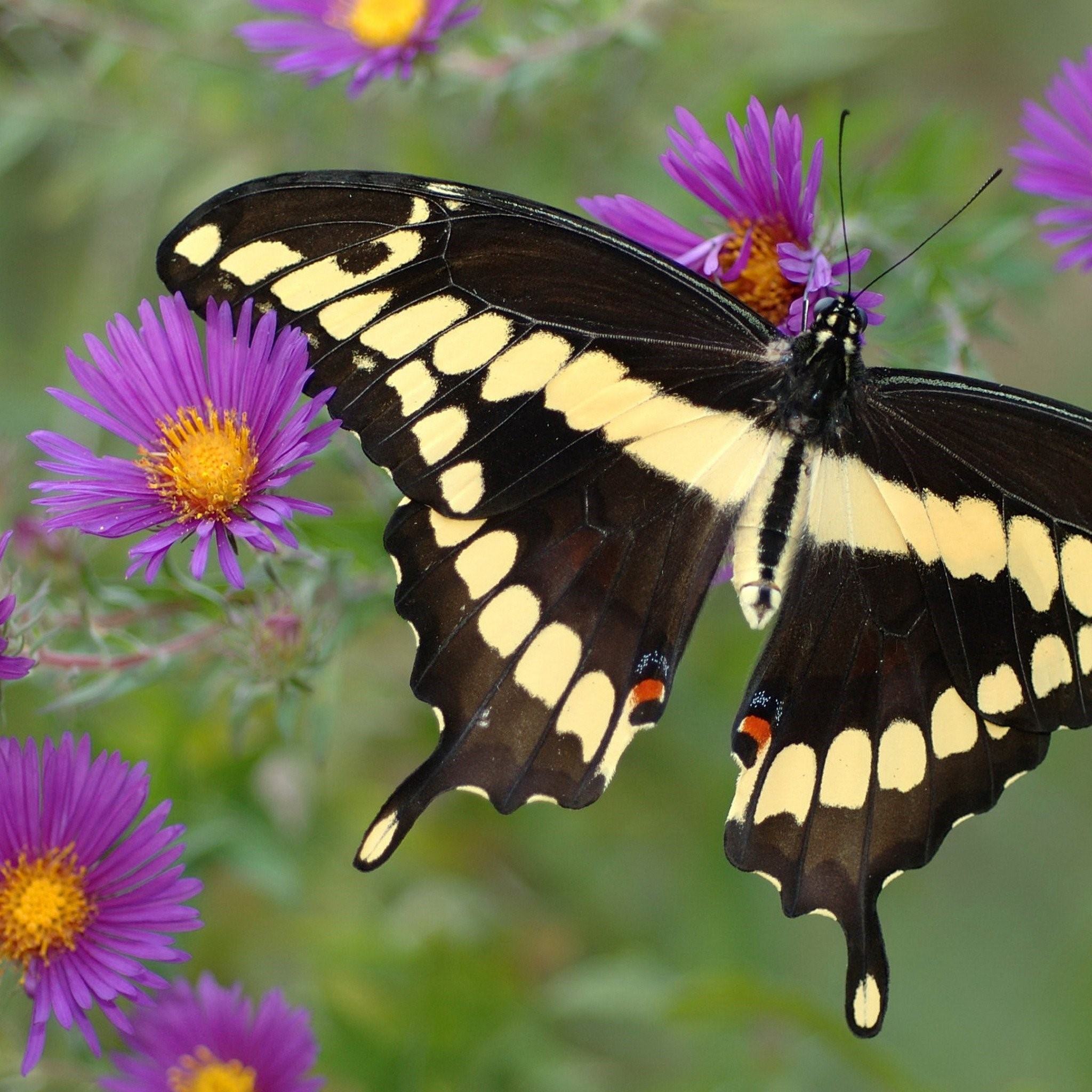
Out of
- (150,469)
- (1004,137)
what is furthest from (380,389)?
(1004,137)

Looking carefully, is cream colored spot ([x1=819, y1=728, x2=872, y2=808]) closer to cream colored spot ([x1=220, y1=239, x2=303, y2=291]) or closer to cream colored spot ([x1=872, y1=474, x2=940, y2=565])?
cream colored spot ([x1=872, y1=474, x2=940, y2=565])

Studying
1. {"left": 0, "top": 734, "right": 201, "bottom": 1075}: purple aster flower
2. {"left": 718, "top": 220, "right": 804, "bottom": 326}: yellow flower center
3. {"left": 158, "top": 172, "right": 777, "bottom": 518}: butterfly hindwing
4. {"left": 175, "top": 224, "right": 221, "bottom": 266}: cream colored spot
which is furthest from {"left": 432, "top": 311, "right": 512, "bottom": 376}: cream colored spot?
{"left": 0, "top": 734, "right": 201, "bottom": 1075}: purple aster flower

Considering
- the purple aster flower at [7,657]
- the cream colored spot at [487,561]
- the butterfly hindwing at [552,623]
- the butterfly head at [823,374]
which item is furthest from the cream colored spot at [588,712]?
the purple aster flower at [7,657]

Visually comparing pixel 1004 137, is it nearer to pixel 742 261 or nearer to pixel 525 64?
pixel 525 64

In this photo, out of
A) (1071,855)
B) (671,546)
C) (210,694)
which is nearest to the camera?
(671,546)

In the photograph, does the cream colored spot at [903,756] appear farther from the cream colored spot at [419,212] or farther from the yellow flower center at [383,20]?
the yellow flower center at [383,20]

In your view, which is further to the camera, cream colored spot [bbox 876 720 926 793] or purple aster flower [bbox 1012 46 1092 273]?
purple aster flower [bbox 1012 46 1092 273]
